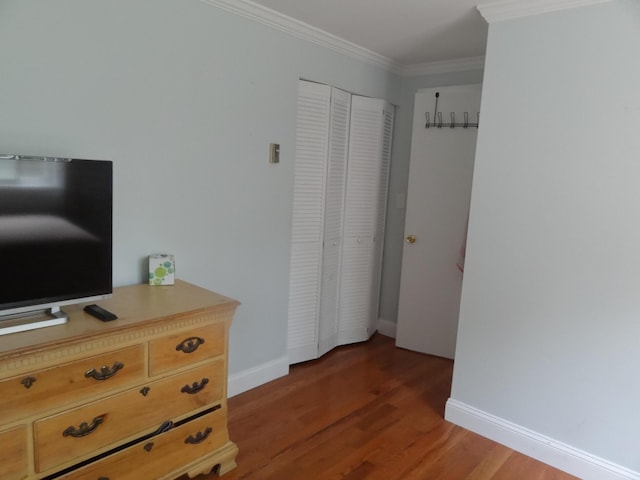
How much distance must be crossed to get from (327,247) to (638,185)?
6.35 ft

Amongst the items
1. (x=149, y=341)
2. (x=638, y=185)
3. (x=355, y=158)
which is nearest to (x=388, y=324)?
(x=355, y=158)

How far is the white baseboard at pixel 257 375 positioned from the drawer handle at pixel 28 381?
139 centimetres

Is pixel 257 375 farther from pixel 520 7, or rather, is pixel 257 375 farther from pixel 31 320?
pixel 520 7

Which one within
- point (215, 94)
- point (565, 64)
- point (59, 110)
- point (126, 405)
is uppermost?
point (565, 64)

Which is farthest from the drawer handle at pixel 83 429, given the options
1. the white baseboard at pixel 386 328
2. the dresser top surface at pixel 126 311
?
the white baseboard at pixel 386 328

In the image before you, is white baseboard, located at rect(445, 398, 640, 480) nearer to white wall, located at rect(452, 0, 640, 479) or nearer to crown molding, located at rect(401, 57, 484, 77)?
white wall, located at rect(452, 0, 640, 479)

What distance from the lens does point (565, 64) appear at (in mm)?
2127

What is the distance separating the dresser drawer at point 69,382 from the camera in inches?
54.6

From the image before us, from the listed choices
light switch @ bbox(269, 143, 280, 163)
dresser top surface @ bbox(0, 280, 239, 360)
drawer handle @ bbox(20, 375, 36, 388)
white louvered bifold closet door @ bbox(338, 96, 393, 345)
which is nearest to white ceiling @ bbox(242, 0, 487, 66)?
white louvered bifold closet door @ bbox(338, 96, 393, 345)

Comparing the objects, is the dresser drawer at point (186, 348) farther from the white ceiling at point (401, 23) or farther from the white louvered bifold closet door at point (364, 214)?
the white ceiling at point (401, 23)

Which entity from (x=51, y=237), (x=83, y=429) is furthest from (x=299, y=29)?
(x=83, y=429)

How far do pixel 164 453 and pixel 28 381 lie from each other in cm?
67

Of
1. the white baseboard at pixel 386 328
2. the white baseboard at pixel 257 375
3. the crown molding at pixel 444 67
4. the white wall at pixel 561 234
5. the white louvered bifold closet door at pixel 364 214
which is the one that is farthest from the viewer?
the white baseboard at pixel 386 328

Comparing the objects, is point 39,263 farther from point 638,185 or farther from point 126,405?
point 638,185
